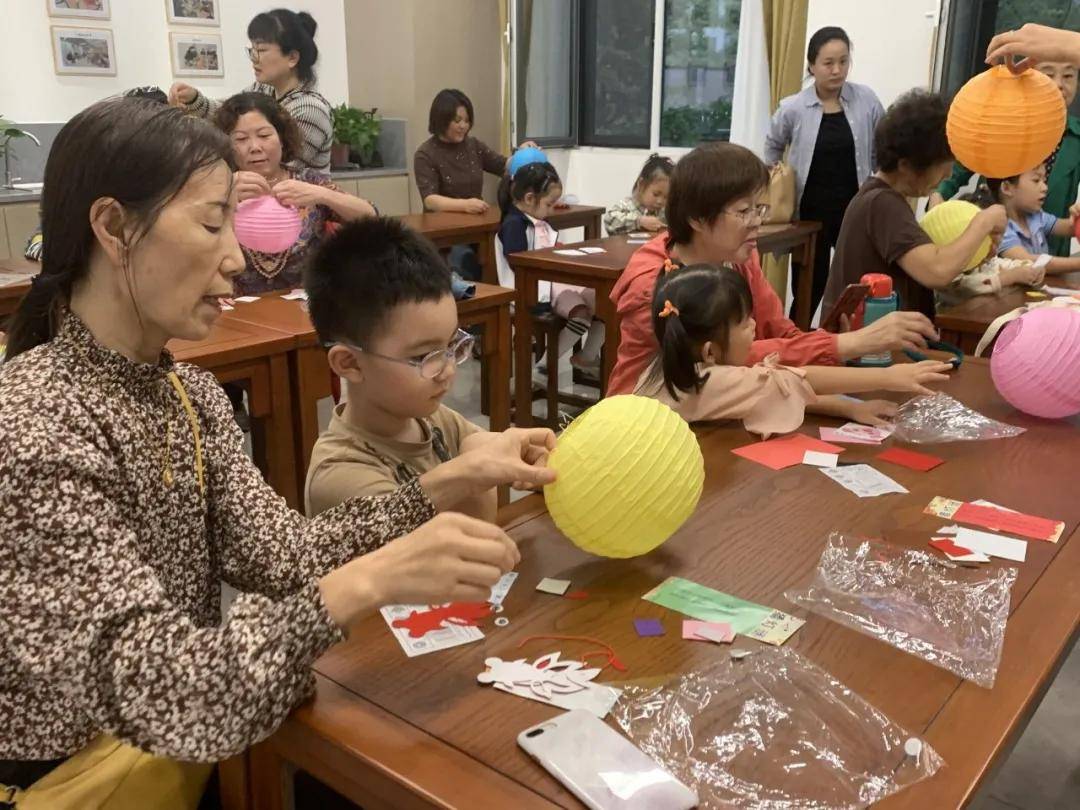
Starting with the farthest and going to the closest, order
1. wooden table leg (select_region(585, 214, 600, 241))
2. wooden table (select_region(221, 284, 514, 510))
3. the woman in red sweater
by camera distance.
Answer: wooden table leg (select_region(585, 214, 600, 241)), wooden table (select_region(221, 284, 514, 510)), the woman in red sweater

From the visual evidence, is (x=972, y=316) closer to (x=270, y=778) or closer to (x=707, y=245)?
(x=707, y=245)

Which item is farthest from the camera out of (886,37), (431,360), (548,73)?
(548,73)

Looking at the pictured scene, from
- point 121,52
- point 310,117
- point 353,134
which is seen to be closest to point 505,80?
point 353,134

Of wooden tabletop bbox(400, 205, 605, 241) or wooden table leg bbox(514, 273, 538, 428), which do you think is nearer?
wooden table leg bbox(514, 273, 538, 428)

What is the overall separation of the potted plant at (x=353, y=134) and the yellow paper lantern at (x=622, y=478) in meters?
5.16

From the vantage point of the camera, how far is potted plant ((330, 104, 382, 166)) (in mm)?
5938

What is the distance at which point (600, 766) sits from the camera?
2.64 feet

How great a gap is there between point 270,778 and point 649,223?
4.12 metres

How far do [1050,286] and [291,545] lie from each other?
2.87 metres

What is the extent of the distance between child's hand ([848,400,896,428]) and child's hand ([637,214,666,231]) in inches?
118

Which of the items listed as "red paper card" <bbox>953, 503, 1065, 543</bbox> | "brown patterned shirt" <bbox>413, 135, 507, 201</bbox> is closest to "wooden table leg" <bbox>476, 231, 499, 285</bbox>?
"brown patterned shirt" <bbox>413, 135, 507, 201</bbox>

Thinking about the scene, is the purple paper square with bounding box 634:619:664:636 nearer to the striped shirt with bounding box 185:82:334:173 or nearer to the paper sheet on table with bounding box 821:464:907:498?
the paper sheet on table with bounding box 821:464:907:498

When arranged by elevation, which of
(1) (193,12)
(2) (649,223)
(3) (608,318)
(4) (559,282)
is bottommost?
(3) (608,318)

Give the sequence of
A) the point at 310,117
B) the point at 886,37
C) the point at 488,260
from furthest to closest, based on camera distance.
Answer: the point at 886,37 → the point at 488,260 → the point at 310,117
